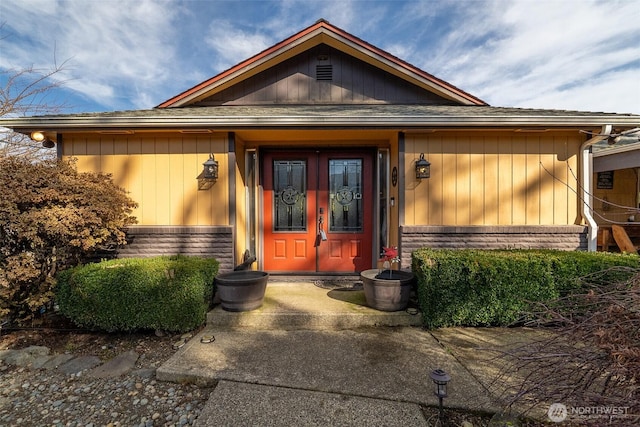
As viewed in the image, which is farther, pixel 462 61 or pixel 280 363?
pixel 462 61

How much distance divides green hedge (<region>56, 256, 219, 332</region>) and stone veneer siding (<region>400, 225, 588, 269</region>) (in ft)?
9.83

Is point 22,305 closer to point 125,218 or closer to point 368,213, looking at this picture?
point 125,218

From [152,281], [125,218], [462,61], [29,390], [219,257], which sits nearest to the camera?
[29,390]

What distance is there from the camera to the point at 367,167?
517 cm

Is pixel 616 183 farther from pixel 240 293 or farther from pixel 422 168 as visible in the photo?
pixel 240 293

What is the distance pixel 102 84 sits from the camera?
11414 mm

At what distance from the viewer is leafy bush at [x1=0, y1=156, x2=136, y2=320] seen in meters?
3.22

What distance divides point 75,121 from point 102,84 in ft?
32.0

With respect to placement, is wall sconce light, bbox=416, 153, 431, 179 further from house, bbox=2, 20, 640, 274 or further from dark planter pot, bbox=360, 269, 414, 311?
dark planter pot, bbox=360, 269, 414, 311

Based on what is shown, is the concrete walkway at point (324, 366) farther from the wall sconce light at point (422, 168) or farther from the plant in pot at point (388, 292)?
the wall sconce light at point (422, 168)

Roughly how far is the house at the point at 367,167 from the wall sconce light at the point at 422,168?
1.0 inches

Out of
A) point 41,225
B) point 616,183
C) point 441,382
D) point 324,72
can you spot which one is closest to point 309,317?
point 441,382

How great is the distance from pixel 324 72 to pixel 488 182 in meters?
3.46

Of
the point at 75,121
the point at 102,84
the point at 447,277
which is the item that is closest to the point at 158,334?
the point at 75,121
